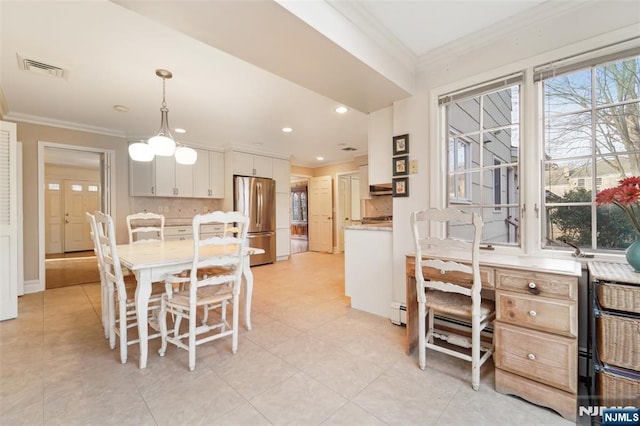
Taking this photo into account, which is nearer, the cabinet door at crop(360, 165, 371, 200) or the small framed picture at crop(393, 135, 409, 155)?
the small framed picture at crop(393, 135, 409, 155)

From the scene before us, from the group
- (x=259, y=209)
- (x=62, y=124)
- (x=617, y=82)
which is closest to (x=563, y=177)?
(x=617, y=82)

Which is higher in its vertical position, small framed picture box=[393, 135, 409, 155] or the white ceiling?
the white ceiling

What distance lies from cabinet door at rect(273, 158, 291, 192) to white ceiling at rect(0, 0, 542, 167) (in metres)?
2.45

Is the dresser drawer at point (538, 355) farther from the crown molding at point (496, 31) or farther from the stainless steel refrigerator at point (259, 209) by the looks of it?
the stainless steel refrigerator at point (259, 209)

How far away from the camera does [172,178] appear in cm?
493

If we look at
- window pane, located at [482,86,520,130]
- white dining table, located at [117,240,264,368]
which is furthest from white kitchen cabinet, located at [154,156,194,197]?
window pane, located at [482,86,520,130]

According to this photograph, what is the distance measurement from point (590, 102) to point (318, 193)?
602 centimetres

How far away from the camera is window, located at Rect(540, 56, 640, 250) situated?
168 cm

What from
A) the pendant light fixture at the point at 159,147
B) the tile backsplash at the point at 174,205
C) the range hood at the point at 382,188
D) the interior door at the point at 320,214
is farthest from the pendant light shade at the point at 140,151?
the interior door at the point at 320,214

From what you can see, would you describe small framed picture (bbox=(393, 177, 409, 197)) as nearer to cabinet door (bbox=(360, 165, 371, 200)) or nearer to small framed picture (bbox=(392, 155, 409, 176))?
small framed picture (bbox=(392, 155, 409, 176))

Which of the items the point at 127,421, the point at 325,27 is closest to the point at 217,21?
the point at 325,27

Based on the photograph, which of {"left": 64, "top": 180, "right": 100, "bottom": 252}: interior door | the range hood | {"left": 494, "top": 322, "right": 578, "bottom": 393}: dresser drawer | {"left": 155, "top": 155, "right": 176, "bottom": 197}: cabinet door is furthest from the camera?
{"left": 64, "top": 180, "right": 100, "bottom": 252}: interior door

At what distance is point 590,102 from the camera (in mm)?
1790

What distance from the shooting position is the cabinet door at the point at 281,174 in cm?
603
